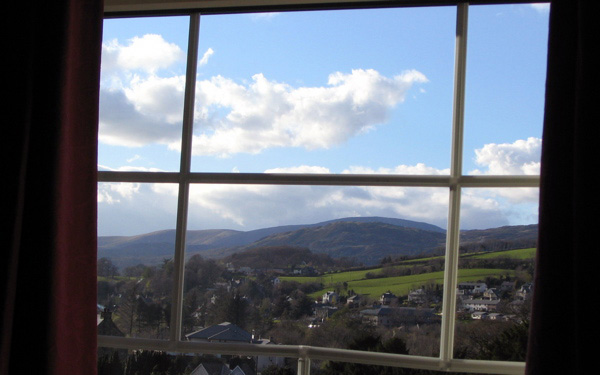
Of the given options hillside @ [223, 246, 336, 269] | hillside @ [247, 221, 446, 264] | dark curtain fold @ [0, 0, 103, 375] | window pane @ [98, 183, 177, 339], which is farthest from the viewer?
window pane @ [98, 183, 177, 339]

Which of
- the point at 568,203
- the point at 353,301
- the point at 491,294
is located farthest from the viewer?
the point at 353,301

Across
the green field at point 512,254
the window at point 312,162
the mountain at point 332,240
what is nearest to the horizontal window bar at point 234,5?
the window at point 312,162

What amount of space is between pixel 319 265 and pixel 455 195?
0.68 meters

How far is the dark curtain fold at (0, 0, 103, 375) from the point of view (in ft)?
7.21

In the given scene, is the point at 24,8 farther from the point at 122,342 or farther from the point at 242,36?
the point at 122,342

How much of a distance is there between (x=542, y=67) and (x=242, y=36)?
1.38 metres

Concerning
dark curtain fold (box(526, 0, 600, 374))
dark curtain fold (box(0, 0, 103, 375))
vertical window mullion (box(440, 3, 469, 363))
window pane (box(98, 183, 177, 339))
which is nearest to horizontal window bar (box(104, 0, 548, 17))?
vertical window mullion (box(440, 3, 469, 363))

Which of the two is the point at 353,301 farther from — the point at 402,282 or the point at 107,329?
the point at 107,329

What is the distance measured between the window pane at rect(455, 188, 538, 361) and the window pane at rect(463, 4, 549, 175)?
0.14 metres

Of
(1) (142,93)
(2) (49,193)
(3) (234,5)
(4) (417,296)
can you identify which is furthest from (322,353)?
(3) (234,5)

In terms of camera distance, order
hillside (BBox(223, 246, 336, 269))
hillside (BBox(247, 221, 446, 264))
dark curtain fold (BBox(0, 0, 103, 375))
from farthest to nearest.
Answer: hillside (BBox(223, 246, 336, 269)) < hillside (BBox(247, 221, 446, 264)) < dark curtain fold (BBox(0, 0, 103, 375))

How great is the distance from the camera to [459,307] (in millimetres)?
2363

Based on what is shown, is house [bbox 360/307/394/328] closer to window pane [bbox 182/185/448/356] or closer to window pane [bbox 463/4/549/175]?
window pane [bbox 182/185/448/356]

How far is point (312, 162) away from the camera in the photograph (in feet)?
8.49
